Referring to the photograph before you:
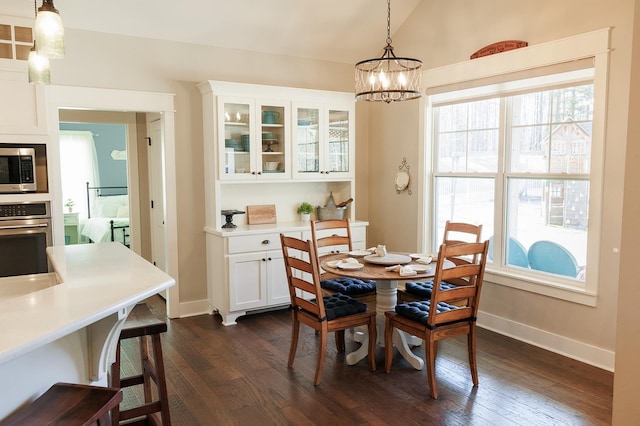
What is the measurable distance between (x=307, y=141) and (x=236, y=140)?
76cm

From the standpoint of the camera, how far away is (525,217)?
422 centimetres

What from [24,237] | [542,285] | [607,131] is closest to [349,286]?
[542,285]

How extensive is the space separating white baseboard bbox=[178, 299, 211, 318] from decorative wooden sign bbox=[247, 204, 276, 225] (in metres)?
0.93

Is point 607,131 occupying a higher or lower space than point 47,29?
lower

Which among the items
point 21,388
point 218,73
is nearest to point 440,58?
point 218,73

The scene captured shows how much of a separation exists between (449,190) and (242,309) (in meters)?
2.33

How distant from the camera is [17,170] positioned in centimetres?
376

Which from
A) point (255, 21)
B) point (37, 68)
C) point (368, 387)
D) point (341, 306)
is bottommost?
point (368, 387)

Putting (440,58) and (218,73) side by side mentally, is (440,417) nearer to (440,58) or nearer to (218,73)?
(440,58)

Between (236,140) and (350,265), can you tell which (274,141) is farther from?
(350,265)

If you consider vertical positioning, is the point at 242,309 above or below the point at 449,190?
below

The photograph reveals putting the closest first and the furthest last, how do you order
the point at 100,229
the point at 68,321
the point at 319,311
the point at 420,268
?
1. the point at 68,321
2. the point at 319,311
3. the point at 420,268
4. the point at 100,229

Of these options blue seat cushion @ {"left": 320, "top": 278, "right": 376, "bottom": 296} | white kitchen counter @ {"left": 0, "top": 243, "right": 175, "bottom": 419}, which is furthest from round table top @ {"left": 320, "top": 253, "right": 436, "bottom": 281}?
white kitchen counter @ {"left": 0, "top": 243, "right": 175, "bottom": 419}

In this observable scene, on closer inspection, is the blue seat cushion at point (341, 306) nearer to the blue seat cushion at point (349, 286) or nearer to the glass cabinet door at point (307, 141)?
the blue seat cushion at point (349, 286)
